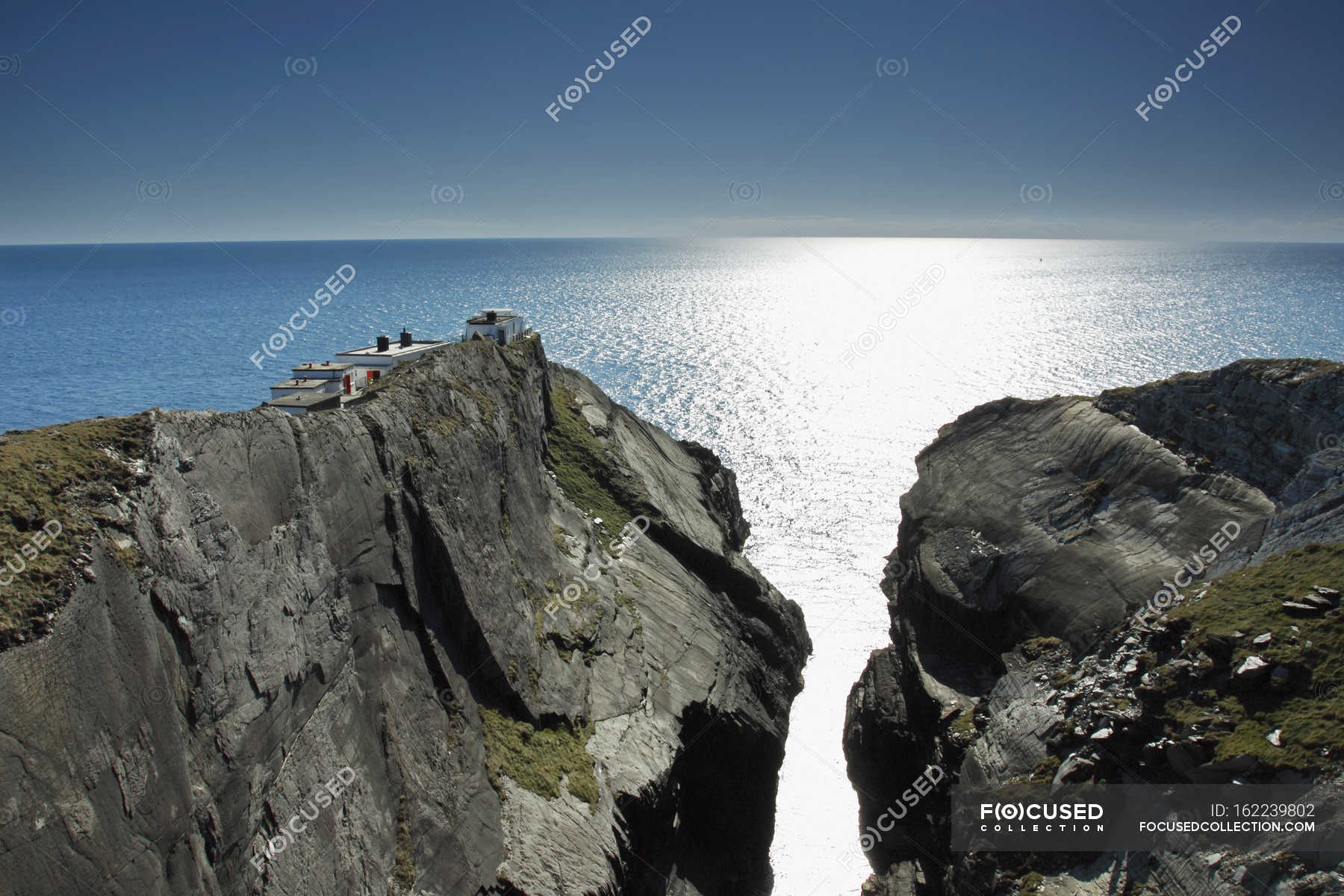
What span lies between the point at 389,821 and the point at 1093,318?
700 ft

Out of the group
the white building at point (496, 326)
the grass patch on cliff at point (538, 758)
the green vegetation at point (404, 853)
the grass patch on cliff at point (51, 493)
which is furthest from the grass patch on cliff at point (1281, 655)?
the white building at point (496, 326)

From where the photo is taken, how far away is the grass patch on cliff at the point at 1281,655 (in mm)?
22219

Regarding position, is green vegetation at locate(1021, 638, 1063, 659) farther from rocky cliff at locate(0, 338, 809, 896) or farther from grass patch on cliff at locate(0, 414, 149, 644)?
grass patch on cliff at locate(0, 414, 149, 644)

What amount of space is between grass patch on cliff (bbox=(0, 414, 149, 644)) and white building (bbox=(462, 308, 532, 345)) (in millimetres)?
30974

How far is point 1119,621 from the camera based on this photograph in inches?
1346

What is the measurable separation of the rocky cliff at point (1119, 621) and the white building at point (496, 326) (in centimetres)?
3074

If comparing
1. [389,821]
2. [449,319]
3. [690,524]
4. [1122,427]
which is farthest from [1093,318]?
[389,821]

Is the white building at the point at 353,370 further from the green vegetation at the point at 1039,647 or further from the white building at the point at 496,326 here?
the green vegetation at the point at 1039,647

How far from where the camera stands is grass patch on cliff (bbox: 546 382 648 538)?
132 ft

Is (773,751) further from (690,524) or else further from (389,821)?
(389,821)

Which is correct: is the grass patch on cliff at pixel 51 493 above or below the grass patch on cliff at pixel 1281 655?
below

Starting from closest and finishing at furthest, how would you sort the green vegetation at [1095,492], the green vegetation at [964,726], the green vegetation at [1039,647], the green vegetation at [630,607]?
the green vegetation at [630,607] < the green vegetation at [964,726] < the green vegetation at [1039,647] < the green vegetation at [1095,492]

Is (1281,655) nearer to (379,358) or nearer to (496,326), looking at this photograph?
(379,358)

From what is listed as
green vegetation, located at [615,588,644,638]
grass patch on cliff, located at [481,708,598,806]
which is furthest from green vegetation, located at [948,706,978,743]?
grass patch on cliff, located at [481,708,598,806]
